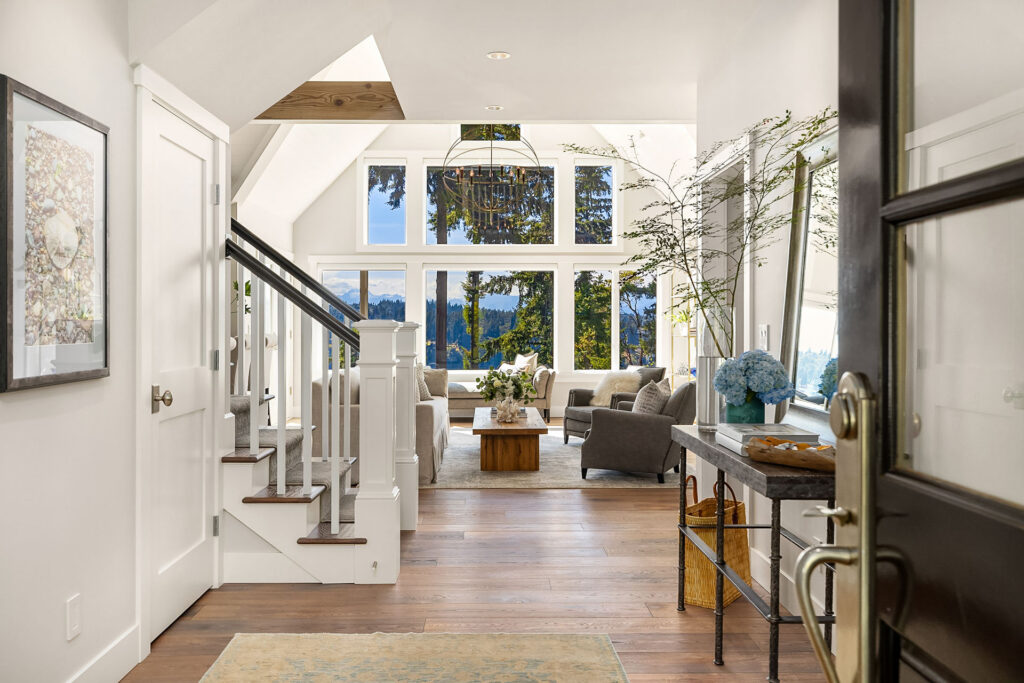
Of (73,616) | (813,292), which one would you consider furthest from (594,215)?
(73,616)

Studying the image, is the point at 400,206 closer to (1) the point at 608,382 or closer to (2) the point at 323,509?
(1) the point at 608,382

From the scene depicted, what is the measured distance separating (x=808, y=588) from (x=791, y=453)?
5.39 ft

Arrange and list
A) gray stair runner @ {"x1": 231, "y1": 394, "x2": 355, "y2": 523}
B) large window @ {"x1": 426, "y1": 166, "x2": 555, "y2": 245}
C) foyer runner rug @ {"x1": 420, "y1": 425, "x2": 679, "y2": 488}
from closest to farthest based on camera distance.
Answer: gray stair runner @ {"x1": 231, "y1": 394, "x2": 355, "y2": 523}
foyer runner rug @ {"x1": 420, "y1": 425, "x2": 679, "y2": 488}
large window @ {"x1": 426, "y1": 166, "x2": 555, "y2": 245}

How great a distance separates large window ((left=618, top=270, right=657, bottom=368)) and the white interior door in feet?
24.4

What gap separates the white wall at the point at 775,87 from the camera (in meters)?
2.77

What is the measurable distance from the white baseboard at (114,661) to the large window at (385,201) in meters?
8.00

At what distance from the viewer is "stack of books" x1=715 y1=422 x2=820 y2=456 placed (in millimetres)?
2451

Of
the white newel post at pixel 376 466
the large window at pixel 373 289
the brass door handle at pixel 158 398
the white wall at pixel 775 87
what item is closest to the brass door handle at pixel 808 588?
the white wall at pixel 775 87

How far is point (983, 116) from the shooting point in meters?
0.61

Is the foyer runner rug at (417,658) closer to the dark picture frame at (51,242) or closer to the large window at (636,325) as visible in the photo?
the dark picture frame at (51,242)

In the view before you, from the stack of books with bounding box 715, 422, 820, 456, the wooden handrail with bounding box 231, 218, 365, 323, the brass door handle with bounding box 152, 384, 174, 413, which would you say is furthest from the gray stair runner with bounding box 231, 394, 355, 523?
the stack of books with bounding box 715, 422, 820, 456

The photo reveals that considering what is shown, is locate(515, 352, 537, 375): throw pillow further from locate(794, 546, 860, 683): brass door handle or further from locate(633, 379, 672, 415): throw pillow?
locate(794, 546, 860, 683): brass door handle

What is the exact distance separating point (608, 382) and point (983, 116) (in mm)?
7592

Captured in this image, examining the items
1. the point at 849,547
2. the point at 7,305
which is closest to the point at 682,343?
the point at 7,305
